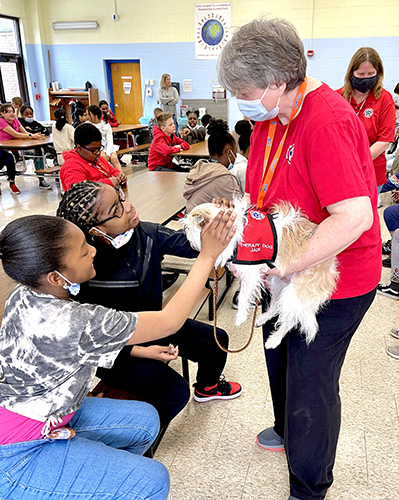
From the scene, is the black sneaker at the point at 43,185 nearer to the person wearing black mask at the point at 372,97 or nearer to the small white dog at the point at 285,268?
the person wearing black mask at the point at 372,97

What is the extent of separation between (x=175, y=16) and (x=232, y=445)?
1007 centimetres

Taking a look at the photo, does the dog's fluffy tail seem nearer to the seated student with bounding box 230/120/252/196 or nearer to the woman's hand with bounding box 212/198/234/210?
the woman's hand with bounding box 212/198/234/210

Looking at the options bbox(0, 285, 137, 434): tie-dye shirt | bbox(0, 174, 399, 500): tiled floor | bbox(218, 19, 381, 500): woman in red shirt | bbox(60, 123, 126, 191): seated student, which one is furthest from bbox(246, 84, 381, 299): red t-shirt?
bbox(60, 123, 126, 191): seated student

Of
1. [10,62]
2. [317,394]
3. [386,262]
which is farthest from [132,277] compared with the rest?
[10,62]

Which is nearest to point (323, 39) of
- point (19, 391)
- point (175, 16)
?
point (175, 16)

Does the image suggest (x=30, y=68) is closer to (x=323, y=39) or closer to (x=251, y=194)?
(x=323, y=39)

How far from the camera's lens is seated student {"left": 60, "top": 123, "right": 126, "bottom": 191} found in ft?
11.3

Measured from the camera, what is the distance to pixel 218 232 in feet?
3.65

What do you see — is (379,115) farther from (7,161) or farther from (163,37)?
(163,37)

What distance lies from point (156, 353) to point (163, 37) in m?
9.94

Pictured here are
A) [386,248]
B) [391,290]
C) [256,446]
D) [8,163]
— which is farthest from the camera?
[8,163]

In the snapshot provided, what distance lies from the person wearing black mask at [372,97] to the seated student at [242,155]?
841mm

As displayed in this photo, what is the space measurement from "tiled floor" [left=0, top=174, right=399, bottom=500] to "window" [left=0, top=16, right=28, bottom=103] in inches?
409

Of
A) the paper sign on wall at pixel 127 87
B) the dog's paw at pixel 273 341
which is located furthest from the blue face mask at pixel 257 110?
the paper sign on wall at pixel 127 87
